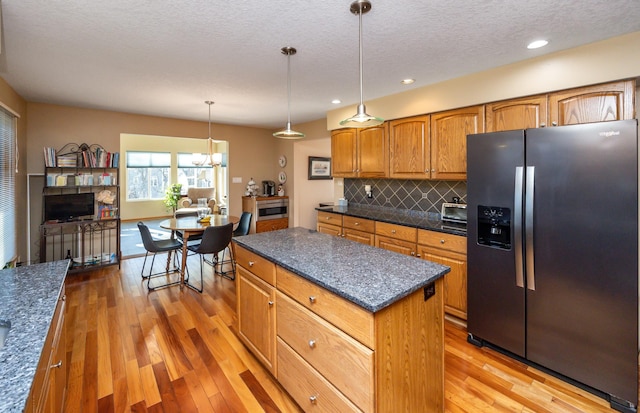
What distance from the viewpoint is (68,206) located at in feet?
13.4

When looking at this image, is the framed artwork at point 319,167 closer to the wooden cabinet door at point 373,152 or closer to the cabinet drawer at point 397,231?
the wooden cabinet door at point 373,152

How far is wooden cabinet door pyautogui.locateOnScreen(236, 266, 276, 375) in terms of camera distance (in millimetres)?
1939

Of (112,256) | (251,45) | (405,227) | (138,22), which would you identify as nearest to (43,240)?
(112,256)

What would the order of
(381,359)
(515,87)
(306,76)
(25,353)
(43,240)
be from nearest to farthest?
(25,353) → (381,359) → (515,87) → (306,76) → (43,240)

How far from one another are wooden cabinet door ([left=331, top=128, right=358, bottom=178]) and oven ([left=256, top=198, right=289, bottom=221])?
1.95 meters

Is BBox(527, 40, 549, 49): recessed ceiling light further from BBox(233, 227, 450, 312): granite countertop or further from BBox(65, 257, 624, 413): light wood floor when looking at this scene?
BBox(65, 257, 624, 413): light wood floor

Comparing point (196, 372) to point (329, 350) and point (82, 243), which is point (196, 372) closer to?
point (329, 350)

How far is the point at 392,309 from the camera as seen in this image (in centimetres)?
132

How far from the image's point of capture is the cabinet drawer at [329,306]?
1278 millimetres

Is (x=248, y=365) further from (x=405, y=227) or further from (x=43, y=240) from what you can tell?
(x=43, y=240)

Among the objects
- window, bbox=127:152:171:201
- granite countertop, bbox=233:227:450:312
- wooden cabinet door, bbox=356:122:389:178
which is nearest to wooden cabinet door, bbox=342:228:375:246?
wooden cabinet door, bbox=356:122:389:178

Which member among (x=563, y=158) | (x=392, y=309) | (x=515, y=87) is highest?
(x=515, y=87)

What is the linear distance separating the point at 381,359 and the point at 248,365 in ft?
4.34

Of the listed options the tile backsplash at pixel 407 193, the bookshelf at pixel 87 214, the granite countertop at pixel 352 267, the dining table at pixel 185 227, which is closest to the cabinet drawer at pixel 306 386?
the granite countertop at pixel 352 267
